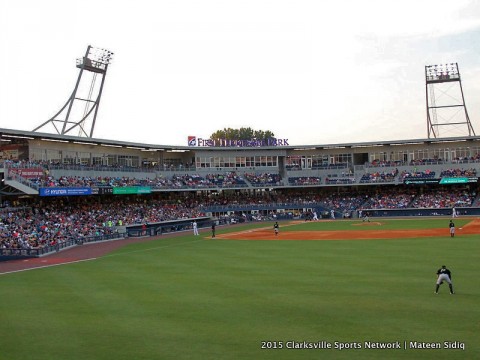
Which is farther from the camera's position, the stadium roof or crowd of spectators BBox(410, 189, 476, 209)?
crowd of spectators BBox(410, 189, 476, 209)

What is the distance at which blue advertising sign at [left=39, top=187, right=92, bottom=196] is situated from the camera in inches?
1796

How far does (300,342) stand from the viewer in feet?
39.9

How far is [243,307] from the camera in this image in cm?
1599

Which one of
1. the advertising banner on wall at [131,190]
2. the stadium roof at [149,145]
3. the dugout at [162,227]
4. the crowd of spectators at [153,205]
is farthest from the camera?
the advertising banner on wall at [131,190]

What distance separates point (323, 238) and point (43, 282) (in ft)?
75.0

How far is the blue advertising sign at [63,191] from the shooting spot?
45619mm

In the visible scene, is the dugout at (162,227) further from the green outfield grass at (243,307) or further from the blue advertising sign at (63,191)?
the green outfield grass at (243,307)

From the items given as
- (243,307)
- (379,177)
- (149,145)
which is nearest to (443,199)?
(379,177)

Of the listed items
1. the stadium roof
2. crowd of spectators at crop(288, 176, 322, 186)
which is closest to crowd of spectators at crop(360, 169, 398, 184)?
the stadium roof


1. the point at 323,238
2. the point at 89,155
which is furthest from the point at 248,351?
the point at 89,155

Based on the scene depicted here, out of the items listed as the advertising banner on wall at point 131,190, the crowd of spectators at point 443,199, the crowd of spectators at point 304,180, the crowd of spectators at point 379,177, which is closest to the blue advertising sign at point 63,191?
the advertising banner on wall at point 131,190

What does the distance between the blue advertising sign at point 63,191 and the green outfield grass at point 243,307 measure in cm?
1975

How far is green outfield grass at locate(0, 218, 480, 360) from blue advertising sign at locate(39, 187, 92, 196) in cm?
1975

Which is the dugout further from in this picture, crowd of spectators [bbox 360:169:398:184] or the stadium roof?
crowd of spectators [bbox 360:169:398:184]
